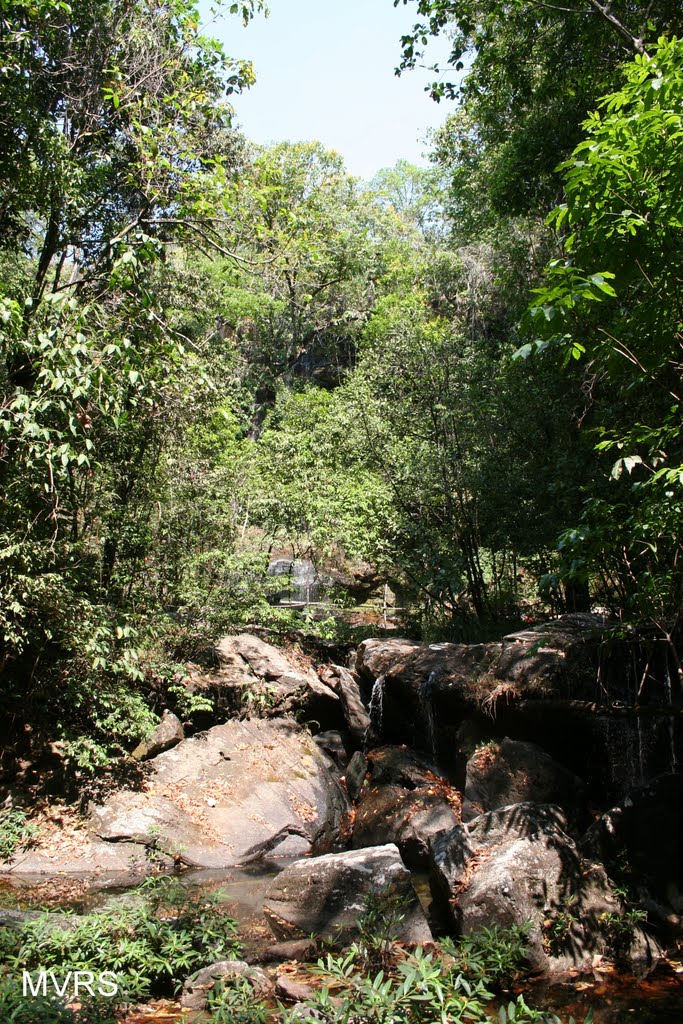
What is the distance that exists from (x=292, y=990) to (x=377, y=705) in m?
7.57

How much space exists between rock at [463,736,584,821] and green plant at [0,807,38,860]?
5195mm

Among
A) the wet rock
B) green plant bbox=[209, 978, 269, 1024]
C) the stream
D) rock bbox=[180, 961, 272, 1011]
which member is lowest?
the stream

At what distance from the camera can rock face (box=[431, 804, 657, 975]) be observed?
553cm

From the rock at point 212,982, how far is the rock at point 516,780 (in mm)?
4194

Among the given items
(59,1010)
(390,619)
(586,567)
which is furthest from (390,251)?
(59,1010)

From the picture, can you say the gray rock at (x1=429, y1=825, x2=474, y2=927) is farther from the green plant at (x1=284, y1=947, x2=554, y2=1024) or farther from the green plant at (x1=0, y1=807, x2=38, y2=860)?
the green plant at (x1=0, y1=807, x2=38, y2=860)

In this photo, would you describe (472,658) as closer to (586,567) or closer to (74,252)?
(586,567)

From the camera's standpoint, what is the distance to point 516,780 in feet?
27.2

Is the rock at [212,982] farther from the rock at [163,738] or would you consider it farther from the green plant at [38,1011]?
the rock at [163,738]

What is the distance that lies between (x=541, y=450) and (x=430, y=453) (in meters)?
2.70

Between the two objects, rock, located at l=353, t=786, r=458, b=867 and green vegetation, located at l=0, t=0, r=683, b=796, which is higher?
green vegetation, located at l=0, t=0, r=683, b=796

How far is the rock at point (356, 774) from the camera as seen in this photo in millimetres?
11102

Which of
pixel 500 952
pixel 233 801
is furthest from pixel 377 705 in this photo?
pixel 500 952

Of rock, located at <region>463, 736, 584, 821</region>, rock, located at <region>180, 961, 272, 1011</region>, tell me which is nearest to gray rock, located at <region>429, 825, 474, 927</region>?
rock, located at <region>463, 736, 584, 821</region>
